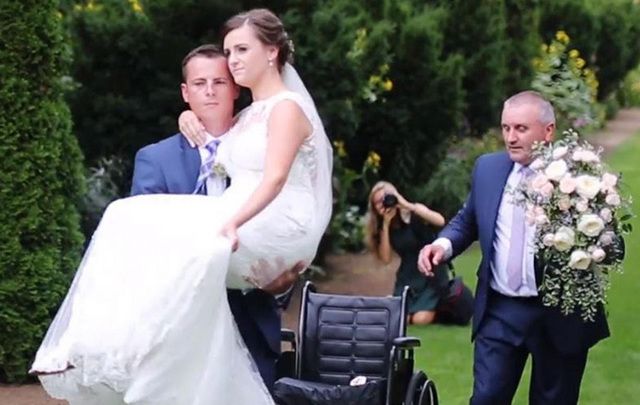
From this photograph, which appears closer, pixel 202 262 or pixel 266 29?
pixel 202 262

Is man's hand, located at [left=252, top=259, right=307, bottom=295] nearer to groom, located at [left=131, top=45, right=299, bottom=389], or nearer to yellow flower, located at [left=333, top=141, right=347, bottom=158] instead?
groom, located at [left=131, top=45, right=299, bottom=389]

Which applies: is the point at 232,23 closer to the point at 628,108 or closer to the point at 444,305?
the point at 444,305

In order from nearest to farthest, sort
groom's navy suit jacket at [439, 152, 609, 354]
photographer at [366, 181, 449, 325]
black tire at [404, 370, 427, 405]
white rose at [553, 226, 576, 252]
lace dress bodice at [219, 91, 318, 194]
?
1. lace dress bodice at [219, 91, 318, 194]
2. white rose at [553, 226, 576, 252]
3. groom's navy suit jacket at [439, 152, 609, 354]
4. black tire at [404, 370, 427, 405]
5. photographer at [366, 181, 449, 325]

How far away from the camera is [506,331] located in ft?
17.9

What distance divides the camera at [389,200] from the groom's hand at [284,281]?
506cm

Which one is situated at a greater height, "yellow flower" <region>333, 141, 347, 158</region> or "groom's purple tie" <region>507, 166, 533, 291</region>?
"groom's purple tie" <region>507, 166, 533, 291</region>

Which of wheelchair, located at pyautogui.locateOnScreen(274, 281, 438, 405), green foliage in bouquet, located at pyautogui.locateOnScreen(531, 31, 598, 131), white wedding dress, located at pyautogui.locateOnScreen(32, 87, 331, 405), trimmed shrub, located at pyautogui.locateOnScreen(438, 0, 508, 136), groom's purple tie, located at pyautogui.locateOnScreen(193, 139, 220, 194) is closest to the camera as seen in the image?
white wedding dress, located at pyautogui.locateOnScreen(32, 87, 331, 405)

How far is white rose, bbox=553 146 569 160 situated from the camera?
5.14 metres

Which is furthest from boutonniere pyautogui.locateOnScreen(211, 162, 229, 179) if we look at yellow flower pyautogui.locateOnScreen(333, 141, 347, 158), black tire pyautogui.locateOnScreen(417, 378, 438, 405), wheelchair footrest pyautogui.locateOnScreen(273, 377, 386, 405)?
yellow flower pyautogui.locateOnScreen(333, 141, 347, 158)

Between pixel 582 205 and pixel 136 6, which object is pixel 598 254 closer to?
pixel 582 205

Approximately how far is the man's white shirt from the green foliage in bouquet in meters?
11.3

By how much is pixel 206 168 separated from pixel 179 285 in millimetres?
Result: 523

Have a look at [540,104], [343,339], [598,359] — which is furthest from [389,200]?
[540,104]

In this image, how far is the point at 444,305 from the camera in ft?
33.0
